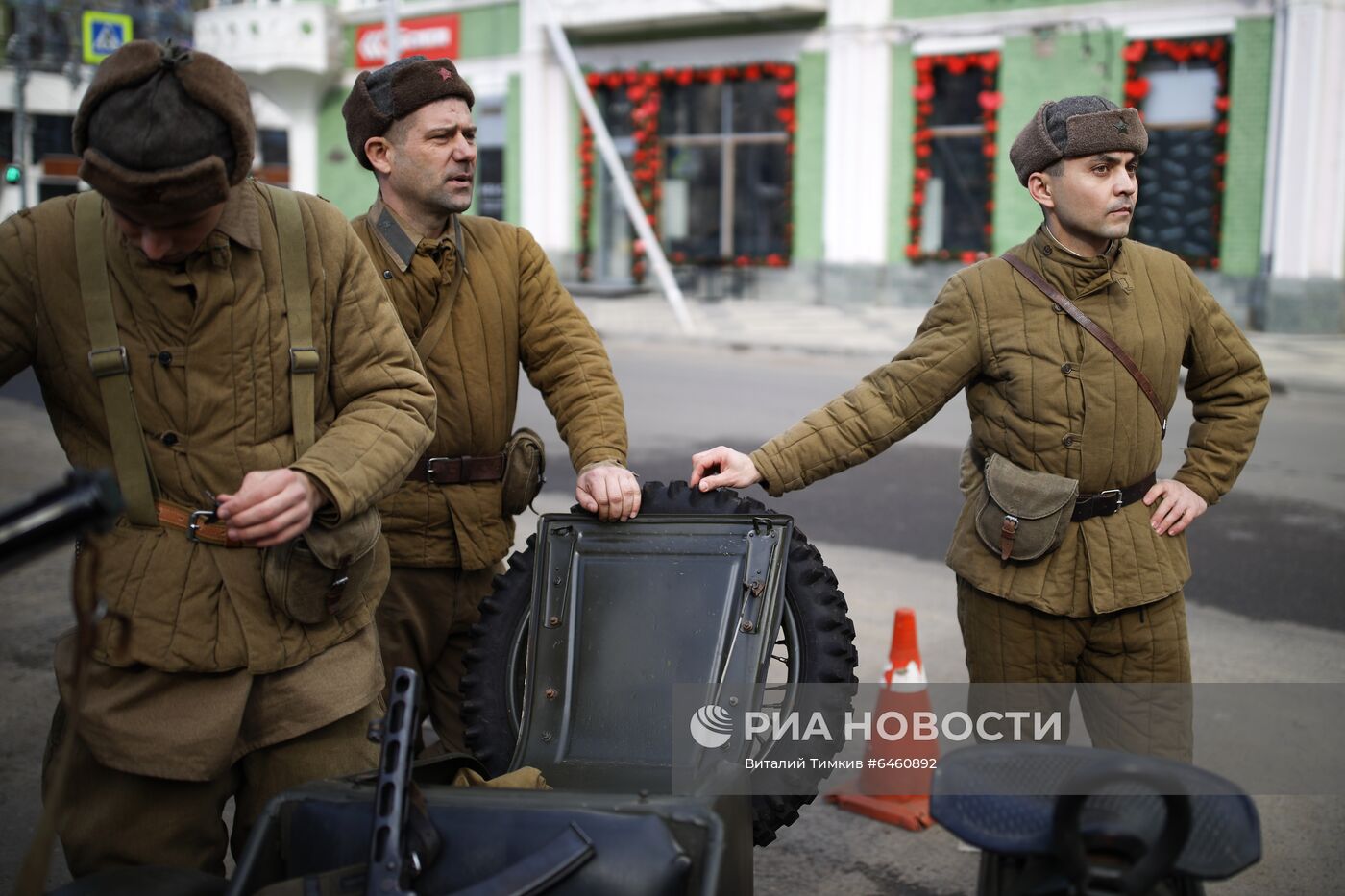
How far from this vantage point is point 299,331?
2.56 meters

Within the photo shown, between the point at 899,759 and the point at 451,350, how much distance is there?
1.82m

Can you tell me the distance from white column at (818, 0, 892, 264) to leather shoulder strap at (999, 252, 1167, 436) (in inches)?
Result: 699

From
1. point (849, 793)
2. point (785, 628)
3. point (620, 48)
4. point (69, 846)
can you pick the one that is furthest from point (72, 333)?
point (620, 48)

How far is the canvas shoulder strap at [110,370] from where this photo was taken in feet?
8.07

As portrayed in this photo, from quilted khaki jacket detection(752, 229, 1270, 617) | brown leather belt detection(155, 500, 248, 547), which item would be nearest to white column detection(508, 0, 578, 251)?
quilted khaki jacket detection(752, 229, 1270, 617)

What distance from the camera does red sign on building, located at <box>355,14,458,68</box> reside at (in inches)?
998

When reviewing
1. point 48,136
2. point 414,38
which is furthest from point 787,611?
point 48,136

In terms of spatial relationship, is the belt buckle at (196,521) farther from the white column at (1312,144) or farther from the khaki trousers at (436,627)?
the white column at (1312,144)

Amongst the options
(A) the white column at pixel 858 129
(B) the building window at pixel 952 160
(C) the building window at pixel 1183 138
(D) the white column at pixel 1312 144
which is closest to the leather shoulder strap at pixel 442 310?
(D) the white column at pixel 1312 144

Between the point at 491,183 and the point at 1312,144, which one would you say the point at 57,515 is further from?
the point at 491,183

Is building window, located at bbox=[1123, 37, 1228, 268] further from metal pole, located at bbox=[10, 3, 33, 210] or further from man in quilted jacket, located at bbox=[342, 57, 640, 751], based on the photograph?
metal pole, located at bbox=[10, 3, 33, 210]

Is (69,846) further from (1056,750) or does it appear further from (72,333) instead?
(1056,750)

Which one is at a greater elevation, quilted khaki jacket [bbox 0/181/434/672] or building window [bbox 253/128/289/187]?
building window [bbox 253/128/289/187]

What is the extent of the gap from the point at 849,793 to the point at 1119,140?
2.11m
